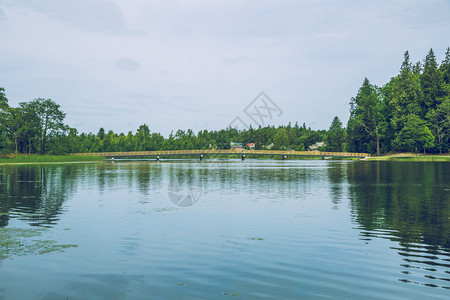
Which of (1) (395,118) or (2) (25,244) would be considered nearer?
(2) (25,244)

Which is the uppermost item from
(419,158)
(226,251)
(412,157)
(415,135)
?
(415,135)

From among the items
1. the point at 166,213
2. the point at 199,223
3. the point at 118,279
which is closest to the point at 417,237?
the point at 199,223

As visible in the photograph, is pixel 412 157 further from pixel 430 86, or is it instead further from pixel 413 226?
pixel 413 226

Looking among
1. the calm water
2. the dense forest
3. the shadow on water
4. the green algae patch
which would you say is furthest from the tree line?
the green algae patch

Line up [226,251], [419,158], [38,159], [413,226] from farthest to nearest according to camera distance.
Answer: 1. [419,158]
2. [38,159]
3. [413,226]
4. [226,251]

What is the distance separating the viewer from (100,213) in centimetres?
2414

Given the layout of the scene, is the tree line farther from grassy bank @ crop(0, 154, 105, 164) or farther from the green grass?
grassy bank @ crop(0, 154, 105, 164)

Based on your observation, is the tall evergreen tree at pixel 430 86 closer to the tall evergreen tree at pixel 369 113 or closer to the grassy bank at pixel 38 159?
the tall evergreen tree at pixel 369 113

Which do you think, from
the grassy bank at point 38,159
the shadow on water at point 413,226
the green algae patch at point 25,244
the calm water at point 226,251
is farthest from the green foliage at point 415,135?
the green algae patch at point 25,244

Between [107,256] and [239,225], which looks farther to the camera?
[239,225]

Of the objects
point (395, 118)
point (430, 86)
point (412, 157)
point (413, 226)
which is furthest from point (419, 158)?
point (413, 226)

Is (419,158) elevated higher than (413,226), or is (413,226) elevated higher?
(419,158)

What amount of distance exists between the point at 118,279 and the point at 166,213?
42.7 ft

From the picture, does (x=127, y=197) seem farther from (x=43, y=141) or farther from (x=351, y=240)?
(x=43, y=141)
